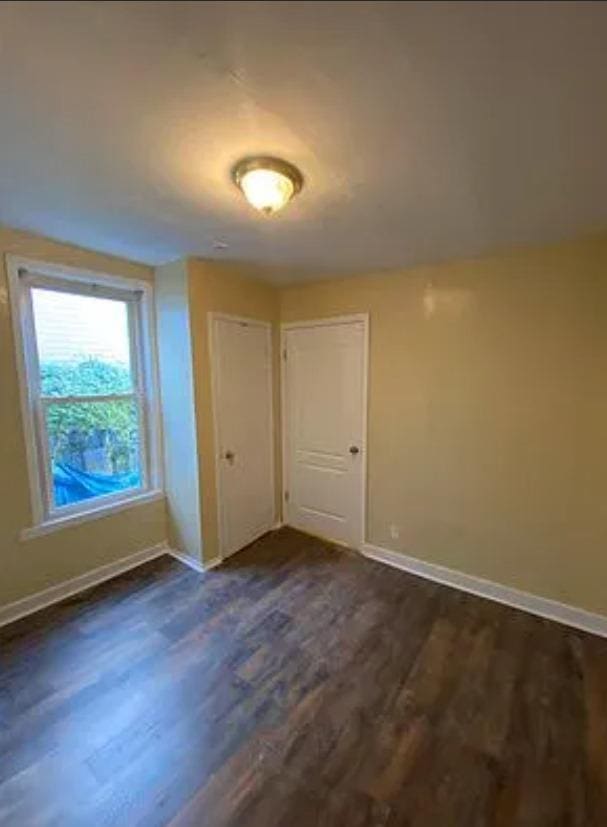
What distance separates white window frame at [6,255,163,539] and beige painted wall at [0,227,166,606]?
0.04 meters

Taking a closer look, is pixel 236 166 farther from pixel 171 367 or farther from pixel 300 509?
pixel 300 509

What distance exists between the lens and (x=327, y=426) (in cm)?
351

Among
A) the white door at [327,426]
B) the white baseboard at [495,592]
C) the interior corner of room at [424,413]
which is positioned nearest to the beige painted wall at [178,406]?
the interior corner of room at [424,413]

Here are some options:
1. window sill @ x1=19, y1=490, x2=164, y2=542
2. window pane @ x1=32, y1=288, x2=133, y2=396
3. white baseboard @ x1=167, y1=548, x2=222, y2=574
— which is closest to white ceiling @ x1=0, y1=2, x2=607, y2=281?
window pane @ x1=32, y1=288, x2=133, y2=396

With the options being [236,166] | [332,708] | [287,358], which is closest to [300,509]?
[287,358]

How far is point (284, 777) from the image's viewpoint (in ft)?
5.09

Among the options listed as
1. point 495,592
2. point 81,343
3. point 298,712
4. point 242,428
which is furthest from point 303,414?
point 298,712

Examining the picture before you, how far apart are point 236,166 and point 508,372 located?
79.5 inches

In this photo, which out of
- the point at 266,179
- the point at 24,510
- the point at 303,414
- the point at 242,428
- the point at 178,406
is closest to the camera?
the point at 266,179

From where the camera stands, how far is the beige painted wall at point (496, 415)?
2369 millimetres

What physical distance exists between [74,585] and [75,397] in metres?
1.31

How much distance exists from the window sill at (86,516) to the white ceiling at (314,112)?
6.08 feet

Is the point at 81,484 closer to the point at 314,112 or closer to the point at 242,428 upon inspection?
the point at 242,428

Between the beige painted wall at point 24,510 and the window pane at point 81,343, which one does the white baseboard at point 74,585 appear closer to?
the beige painted wall at point 24,510
